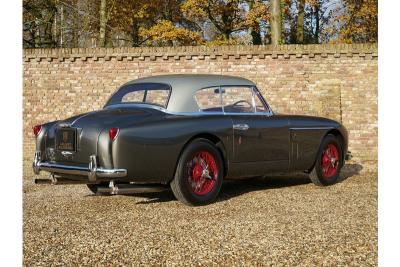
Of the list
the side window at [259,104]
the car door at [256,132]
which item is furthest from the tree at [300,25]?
the side window at [259,104]

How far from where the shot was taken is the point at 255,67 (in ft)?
42.6

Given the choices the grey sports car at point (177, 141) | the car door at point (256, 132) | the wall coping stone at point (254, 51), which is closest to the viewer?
the grey sports car at point (177, 141)

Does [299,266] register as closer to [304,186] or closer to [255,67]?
[304,186]

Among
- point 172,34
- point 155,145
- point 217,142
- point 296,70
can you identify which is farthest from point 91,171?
point 172,34

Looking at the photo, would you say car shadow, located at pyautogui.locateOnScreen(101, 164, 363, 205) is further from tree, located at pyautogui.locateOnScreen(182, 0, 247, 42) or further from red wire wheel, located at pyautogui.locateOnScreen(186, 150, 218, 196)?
tree, located at pyautogui.locateOnScreen(182, 0, 247, 42)

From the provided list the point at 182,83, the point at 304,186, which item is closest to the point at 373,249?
the point at 182,83

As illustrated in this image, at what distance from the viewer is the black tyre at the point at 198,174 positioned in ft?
18.3

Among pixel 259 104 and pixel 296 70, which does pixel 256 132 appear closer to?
pixel 259 104

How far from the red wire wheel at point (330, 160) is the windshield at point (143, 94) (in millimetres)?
2764

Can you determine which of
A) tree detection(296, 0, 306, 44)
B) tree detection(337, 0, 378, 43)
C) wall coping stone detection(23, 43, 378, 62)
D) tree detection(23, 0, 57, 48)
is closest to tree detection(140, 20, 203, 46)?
tree detection(23, 0, 57, 48)

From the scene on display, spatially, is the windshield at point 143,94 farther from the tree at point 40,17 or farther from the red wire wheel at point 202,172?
the tree at point 40,17

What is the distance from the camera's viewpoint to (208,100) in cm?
614

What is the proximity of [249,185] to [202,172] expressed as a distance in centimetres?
202

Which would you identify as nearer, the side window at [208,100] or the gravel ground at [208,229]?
the gravel ground at [208,229]
